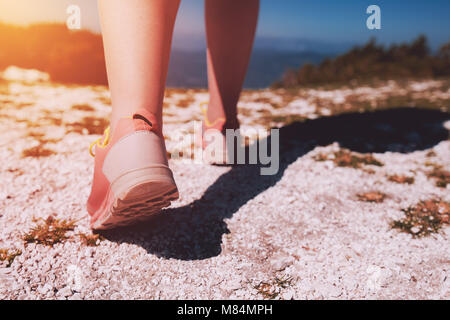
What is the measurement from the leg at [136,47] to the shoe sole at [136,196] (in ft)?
1.19

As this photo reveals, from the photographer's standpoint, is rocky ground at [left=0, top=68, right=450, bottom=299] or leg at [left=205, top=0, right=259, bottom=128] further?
leg at [left=205, top=0, right=259, bottom=128]

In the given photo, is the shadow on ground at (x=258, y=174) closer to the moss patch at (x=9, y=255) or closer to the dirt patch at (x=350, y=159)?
the dirt patch at (x=350, y=159)

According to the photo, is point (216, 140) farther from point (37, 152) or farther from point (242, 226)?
point (37, 152)

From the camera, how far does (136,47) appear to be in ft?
5.15

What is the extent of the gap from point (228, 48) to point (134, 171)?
4.96ft

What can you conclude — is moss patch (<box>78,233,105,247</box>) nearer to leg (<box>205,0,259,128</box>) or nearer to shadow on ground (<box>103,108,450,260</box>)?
shadow on ground (<box>103,108,450,260</box>)

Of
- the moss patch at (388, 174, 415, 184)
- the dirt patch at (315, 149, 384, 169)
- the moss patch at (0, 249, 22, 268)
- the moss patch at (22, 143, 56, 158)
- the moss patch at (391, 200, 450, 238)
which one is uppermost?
the moss patch at (22, 143, 56, 158)

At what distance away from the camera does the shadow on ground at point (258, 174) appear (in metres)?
2.00

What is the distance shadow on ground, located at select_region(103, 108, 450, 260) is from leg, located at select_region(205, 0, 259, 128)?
623mm

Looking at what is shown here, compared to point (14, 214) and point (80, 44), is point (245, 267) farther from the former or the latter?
point (80, 44)

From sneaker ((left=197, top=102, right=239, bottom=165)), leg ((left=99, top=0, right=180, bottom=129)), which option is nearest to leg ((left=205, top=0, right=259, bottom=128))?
sneaker ((left=197, top=102, right=239, bottom=165))

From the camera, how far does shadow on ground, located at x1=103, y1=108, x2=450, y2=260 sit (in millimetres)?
2002

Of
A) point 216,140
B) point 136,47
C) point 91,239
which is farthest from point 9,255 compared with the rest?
point 216,140

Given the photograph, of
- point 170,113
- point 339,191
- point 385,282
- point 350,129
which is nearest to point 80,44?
point 170,113
